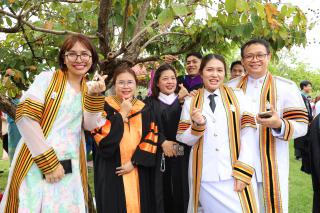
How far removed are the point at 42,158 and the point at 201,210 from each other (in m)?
1.46

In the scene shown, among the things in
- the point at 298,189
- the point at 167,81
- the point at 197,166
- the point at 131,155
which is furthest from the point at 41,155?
the point at 298,189

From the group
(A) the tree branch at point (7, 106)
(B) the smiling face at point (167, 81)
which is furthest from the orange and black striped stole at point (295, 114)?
(A) the tree branch at point (7, 106)

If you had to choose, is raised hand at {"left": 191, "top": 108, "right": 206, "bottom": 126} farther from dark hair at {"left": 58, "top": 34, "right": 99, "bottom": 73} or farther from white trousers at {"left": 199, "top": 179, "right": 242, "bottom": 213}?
dark hair at {"left": 58, "top": 34, "right": 99, "bottom": 73}

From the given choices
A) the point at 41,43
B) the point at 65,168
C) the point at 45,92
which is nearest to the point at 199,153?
the point at 65,168

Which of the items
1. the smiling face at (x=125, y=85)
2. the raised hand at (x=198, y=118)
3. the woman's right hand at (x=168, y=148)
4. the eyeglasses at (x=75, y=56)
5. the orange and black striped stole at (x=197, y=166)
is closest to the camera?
the eyeglasses at (x=75, y=56)

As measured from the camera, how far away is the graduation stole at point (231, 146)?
2893 millimetres

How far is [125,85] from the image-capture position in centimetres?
329

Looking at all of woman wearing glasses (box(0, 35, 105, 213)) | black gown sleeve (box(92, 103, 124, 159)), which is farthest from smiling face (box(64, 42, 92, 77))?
black gown sleeve (box(92, 103, 124, 159))

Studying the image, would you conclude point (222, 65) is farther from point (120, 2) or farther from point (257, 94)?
point (120, 2)

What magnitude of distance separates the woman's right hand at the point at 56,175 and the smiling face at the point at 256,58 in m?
1.83

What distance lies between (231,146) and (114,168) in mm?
1061

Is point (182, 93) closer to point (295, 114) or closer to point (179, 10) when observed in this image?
point (295, 114)

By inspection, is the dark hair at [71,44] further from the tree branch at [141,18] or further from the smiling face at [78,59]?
the tree branch at [141,18]

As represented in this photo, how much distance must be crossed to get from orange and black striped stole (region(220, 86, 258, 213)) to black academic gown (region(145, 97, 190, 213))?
706 mm
